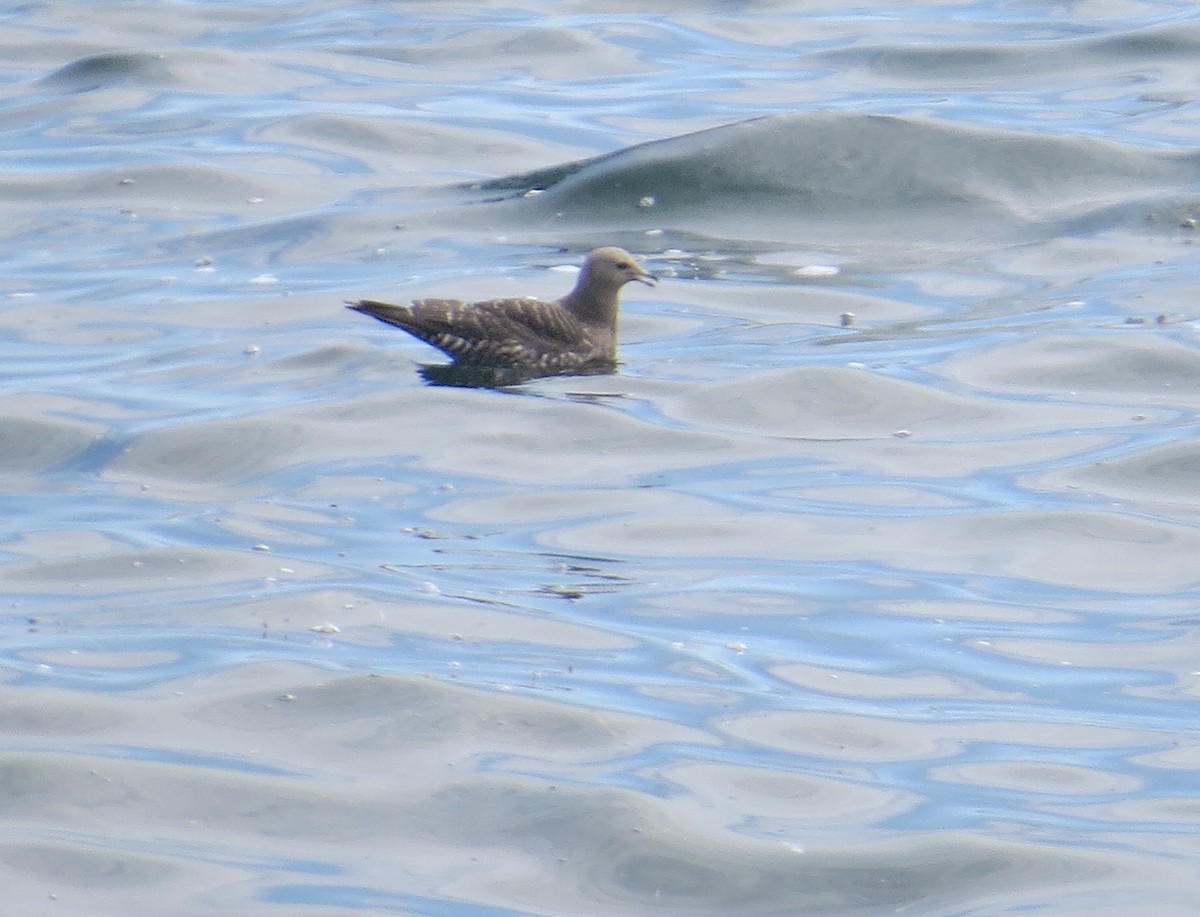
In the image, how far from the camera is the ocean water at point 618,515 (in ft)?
18.0

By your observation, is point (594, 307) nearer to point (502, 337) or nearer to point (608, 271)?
point (608, 271)

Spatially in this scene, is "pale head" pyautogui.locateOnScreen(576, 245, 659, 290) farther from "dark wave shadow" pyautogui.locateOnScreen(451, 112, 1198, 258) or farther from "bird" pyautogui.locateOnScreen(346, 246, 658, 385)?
"dark wave shadow" pyautogui.locateOnScreen(451, 112, 1198, 258)

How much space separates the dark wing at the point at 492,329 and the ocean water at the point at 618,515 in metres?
0.23

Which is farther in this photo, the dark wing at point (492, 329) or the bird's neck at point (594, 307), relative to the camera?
the bird's neck at point (594, 307)

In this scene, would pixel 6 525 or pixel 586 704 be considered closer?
pixel 586 704

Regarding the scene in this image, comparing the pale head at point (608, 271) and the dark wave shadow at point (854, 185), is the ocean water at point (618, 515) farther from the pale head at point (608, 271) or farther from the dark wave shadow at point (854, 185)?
the pale head at point (608, 271)

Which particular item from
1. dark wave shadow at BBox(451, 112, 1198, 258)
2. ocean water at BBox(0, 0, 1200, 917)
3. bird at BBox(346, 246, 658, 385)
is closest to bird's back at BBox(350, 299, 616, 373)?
bird at BBox(346, 246, 658, 385)

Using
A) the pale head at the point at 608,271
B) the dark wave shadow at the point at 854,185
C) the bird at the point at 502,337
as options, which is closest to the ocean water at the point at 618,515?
the dark wave shadow at the point at 854,185

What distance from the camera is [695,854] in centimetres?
538

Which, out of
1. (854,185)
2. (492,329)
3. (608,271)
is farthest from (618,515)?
(854,185)

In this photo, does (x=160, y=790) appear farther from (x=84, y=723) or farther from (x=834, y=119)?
(x=834, y=119)

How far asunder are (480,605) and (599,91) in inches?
458

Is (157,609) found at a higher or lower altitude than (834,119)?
lower

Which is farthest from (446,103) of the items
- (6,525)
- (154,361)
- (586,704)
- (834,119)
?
(586,704)
